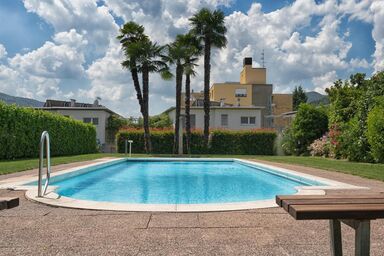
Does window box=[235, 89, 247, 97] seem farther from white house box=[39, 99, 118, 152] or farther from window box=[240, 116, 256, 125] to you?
white house box=[39, 99, 118, 152]

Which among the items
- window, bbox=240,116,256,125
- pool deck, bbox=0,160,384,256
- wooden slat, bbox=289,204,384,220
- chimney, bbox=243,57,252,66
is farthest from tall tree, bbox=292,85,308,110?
wooden slat, bbox=289,204,384,220

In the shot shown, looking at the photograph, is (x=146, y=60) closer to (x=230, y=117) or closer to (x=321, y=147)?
(x=321, y=147)

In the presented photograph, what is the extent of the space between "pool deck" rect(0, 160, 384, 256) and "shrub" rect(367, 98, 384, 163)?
10679mm

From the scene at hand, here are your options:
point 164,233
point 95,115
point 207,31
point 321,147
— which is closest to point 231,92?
point 95,115

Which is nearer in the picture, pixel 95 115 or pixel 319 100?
pixel 95 115

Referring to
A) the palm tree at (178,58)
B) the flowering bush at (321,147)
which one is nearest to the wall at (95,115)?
the palm tree at (178,58)

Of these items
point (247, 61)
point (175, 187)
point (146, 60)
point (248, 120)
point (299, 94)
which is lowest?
point (175, 187)

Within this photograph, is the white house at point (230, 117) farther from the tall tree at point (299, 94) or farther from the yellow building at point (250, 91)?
the tall tree at point (299, 94)

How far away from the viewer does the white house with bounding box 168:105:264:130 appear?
116 ft

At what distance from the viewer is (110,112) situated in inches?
1503

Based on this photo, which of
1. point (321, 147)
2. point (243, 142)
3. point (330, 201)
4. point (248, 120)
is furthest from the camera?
point (248, 120)

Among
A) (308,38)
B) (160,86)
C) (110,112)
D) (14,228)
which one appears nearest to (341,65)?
(308,38)

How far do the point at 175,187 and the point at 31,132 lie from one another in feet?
34.2

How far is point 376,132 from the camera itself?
1392 centimetres
